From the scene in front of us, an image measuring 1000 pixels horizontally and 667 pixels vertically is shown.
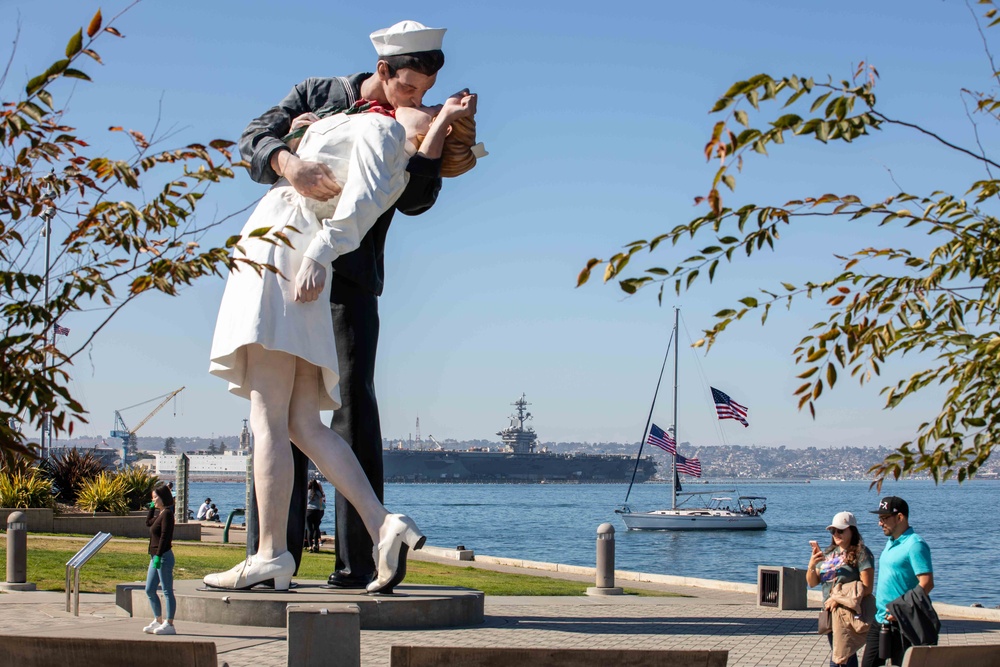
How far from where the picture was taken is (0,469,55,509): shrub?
23.5m

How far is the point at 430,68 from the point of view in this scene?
10328mm

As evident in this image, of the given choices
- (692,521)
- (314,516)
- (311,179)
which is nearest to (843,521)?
(311,179)

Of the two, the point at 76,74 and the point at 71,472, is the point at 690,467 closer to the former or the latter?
the point at 71,472

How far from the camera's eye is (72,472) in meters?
27.1

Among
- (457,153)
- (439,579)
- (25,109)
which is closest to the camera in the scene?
(25,109)

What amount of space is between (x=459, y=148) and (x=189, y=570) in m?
8.13

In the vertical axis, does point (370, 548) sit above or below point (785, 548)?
above

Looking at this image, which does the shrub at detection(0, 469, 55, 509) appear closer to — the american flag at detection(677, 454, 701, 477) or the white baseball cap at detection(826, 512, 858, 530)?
the white baseball cap at detection(826, 512, 858, 530)

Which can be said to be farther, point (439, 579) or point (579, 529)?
point (579, 529)

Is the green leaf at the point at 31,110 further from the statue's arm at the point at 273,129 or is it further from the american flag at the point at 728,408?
the american flag at the point at 728,408

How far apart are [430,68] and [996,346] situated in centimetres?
691

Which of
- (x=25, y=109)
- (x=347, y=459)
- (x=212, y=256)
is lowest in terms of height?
(x=347, y=459)

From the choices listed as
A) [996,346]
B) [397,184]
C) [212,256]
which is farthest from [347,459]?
[996,346]

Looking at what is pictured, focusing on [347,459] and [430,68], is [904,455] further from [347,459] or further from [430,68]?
[430,68]
